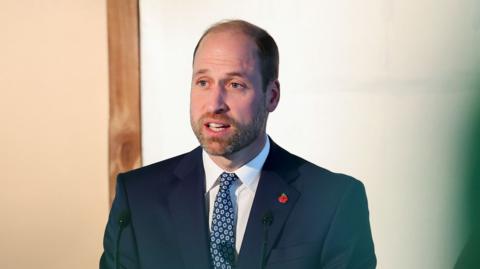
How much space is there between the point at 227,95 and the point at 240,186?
213 mm

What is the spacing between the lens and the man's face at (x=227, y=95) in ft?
3.42

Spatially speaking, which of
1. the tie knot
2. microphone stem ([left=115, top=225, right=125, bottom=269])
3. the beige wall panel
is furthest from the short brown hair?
microphone stem ([left=115, top=225, right=125, bottom=269])

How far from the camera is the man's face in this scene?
1.04 metres

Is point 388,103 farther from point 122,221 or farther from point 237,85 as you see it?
point 122,221

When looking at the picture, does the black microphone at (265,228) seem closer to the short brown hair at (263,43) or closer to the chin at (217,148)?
the chin at (217,148)

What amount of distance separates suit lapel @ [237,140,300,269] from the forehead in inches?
8.4

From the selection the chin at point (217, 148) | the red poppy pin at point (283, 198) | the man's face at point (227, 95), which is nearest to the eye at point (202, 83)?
the man's face at point (227, 95)

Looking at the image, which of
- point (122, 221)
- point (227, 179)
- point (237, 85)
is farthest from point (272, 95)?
point (122, 221)

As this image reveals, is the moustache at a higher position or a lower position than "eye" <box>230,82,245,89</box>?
lower

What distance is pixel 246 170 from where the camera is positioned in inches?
43.5

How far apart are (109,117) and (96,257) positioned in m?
0.38

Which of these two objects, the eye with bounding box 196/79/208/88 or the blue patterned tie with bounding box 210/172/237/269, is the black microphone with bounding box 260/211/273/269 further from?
the eye with bounding box 196/79/208/88

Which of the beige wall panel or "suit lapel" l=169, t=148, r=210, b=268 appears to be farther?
the beige wall panel

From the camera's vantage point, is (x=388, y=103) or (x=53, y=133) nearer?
(x=388, y=103)
